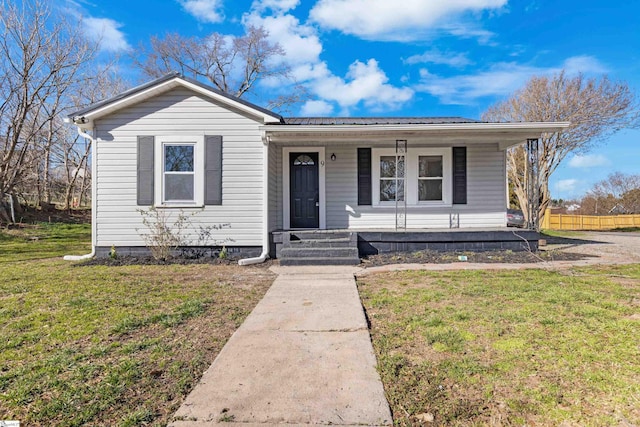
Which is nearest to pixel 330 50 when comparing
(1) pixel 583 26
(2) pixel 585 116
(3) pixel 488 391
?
(1) pixel 583 26

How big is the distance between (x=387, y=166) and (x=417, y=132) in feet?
5.31

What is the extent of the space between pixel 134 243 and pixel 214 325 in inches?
213

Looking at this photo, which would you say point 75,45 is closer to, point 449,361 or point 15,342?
point 15,342

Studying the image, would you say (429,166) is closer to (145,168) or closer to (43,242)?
(145,168)

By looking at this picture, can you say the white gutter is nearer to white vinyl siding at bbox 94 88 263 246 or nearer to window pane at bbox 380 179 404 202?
white vinyl siding at bbox 94 88 263 246

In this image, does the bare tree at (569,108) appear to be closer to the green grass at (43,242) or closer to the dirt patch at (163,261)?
the dirt patch at (163,261)

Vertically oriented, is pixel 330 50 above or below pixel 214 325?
above

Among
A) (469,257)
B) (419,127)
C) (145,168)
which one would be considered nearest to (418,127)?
(419,127)

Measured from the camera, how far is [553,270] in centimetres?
615

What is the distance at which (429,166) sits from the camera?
Answer: 9117mm

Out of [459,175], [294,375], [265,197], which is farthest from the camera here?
[459,175]

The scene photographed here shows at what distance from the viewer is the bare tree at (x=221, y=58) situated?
929 inches

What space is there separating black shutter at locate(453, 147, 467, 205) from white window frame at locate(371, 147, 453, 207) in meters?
0.10

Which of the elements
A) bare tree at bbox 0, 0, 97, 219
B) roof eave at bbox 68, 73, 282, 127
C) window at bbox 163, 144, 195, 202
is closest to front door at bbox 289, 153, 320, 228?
roof eave at bbox 68, 73, 282, 127
